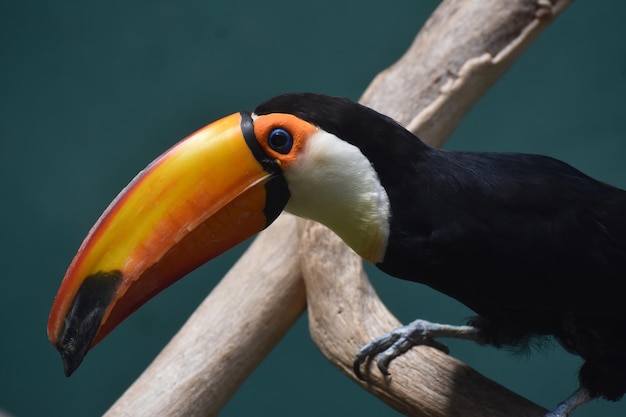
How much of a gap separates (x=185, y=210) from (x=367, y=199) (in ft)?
1.05

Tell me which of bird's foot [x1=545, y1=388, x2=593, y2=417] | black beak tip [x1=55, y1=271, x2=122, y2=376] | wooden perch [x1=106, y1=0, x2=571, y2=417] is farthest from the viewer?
wooden perch [x1=106, y1=0, x2=571, y2=417]

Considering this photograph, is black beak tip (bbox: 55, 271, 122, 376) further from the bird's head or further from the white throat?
the white throat

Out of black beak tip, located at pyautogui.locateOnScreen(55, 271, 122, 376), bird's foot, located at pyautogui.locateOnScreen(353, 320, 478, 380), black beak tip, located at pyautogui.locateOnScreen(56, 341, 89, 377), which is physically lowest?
bird's foot, located at pyautogui.locateOnScreen(353, 320, 478, 380)

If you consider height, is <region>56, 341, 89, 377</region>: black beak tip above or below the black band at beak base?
below

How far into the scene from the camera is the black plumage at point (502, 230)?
1385mm

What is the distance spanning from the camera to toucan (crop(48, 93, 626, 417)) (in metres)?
1.32

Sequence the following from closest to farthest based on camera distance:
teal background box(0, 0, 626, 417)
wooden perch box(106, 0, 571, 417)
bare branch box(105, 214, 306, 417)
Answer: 1. wooden perch box(106, 0, 571, 417)
2. bare branch box(105, 214, 306, 417)
3. teal background box(0, 0, 626, 417)

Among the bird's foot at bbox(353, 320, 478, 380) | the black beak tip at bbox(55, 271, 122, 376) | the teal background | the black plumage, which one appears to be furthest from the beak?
the teal background

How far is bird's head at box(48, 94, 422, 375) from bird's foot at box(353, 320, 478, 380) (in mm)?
366

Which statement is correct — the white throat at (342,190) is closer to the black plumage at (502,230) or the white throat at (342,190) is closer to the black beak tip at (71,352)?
the black plumage at (502,230)

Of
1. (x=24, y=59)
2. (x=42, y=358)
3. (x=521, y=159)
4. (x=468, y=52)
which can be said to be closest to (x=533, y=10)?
(x=468, y=52)

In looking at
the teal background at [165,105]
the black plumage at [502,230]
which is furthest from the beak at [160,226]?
the teal background at [165,105]

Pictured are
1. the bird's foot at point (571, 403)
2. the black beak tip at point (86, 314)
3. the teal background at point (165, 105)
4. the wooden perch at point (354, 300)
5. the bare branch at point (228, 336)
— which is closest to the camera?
the black beak tip at point (86, 314)

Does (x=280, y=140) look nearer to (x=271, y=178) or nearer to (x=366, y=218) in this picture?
(x=271, y=178)
